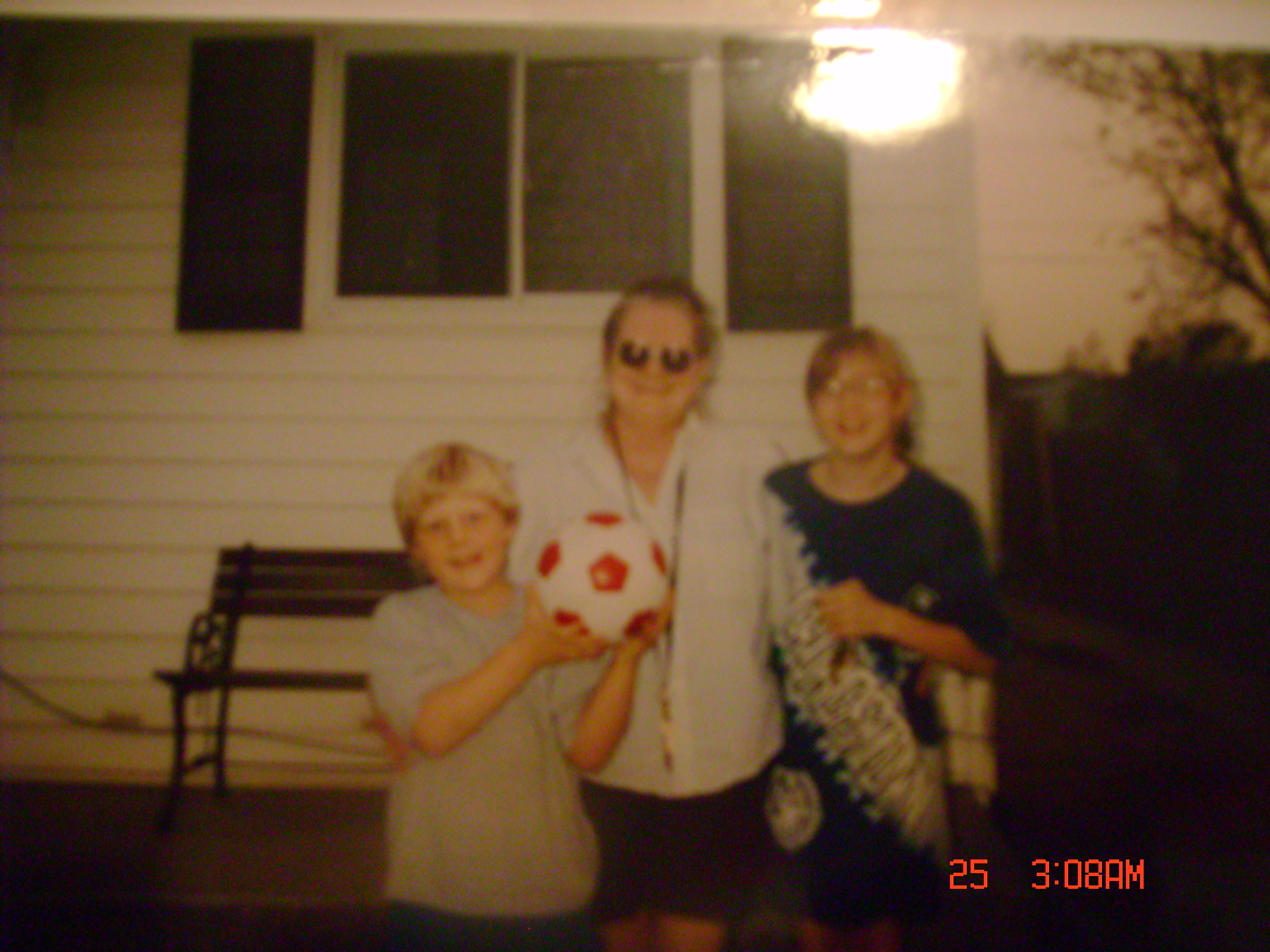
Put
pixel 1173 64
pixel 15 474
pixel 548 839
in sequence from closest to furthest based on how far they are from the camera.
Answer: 1. pixel 548 839
2. pixel 15 474
3. pixel 1173 64

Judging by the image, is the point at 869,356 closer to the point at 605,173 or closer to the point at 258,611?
the point at 605,173

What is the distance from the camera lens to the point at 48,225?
1.21 metres

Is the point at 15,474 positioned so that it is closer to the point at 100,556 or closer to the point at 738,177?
the point at 100,556

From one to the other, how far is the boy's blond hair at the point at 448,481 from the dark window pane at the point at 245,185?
1.08ft

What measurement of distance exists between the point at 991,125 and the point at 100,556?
1642 millimetres

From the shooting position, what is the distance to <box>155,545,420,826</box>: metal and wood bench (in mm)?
1154

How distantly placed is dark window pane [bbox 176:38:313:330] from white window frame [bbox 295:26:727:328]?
0.03 meters

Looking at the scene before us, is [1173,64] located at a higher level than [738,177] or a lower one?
higher

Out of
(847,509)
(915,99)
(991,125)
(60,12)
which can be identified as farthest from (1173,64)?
(60,12)

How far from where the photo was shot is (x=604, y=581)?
3.36 ft

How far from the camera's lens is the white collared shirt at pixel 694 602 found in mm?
1097

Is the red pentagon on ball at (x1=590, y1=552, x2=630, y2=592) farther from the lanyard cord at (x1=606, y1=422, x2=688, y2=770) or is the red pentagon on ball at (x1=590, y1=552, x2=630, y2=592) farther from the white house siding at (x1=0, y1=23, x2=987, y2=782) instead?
the white house siding at (x1=0, y1=23, x2=987, y2=782)

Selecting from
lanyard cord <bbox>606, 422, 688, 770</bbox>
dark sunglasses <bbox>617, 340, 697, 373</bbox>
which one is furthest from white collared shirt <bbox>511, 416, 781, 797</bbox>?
dark sunglasses <bbox>617, 340, 697, 373</bbox>
